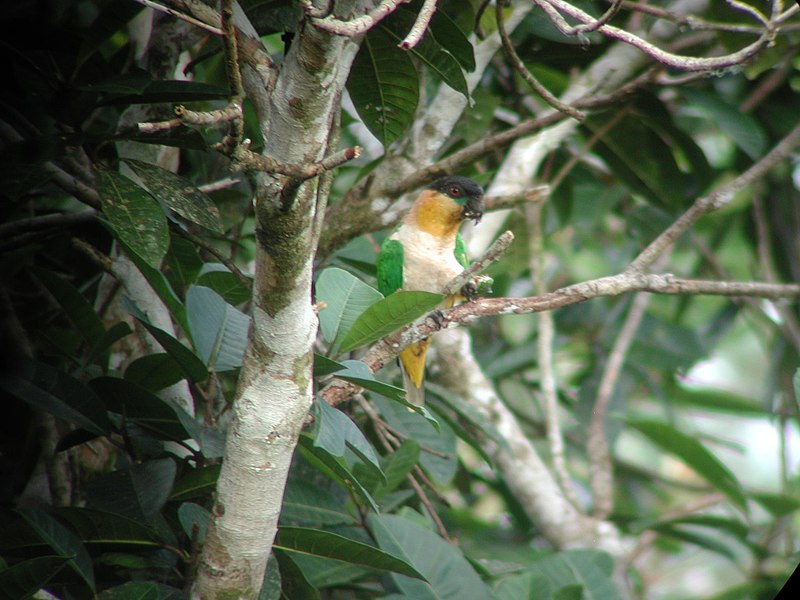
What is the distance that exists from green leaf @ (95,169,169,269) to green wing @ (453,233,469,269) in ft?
6.08

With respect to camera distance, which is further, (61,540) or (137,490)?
(137,490)

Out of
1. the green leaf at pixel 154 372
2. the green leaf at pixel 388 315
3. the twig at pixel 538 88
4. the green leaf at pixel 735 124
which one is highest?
the green leaf at pixel 735 124

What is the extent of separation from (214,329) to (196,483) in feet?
1.23

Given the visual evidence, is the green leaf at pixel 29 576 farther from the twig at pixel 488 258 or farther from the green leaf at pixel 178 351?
the twig at pixel 488 258

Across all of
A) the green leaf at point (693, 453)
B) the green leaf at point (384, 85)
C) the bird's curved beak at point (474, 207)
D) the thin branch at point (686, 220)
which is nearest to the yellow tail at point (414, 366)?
the bird's curved beak at point (474, 207)

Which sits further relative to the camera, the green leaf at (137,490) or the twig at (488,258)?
the green leaf at (137,490)

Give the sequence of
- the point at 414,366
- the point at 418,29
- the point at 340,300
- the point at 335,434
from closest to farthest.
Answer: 1. the point at 418,29
2. the point at 335,434
3. the point at 340,300
4. the point at 414,366

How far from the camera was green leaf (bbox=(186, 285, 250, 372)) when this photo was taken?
1.98 m

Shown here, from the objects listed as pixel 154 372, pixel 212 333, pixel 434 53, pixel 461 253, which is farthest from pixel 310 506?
pixel 461 253

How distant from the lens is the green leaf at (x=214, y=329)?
1976 mm

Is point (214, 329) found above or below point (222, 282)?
below

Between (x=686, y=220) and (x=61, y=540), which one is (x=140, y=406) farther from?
(x=686, y=220)

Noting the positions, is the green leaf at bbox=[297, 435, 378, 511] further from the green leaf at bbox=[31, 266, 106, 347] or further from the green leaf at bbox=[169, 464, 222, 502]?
the green leaf at bbox=[31, 266, 106, 347]

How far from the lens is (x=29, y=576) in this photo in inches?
68.8
